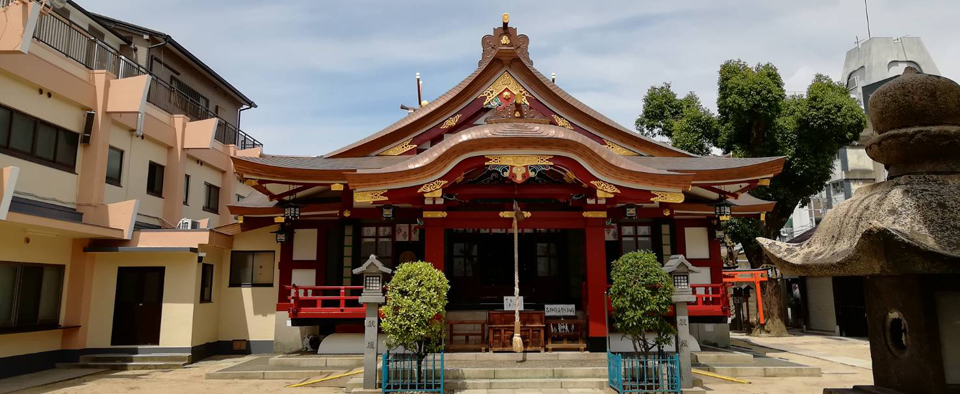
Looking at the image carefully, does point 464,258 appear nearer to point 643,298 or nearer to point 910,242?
point 643,298

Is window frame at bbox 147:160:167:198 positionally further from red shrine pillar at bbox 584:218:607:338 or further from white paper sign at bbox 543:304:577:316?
red shrine pillar at bbox 584:218:607:338

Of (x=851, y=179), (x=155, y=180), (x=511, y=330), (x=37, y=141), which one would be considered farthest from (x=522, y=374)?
(x=851, y=179)

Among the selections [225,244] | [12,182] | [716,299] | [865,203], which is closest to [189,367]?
[225,244]

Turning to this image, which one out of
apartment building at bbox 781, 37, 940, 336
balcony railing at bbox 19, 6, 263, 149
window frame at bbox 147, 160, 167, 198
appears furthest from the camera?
apartment building at bbox 781, 37, 940, 336

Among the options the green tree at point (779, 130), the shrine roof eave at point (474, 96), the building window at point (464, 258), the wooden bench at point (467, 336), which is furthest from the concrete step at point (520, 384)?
the green tree at point (779, 130)

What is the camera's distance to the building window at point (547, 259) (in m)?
16.4

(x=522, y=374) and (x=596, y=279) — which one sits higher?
(x=596, y=279)

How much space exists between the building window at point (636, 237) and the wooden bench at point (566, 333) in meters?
3.41

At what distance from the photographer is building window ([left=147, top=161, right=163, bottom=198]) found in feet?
59.5

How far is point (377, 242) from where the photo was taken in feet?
50.4

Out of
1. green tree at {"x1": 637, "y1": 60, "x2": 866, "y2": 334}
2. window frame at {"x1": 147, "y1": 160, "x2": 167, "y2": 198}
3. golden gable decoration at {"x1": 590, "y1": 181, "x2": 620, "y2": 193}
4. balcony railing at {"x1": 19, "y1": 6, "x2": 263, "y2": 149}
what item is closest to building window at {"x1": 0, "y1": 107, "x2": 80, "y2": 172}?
balcony railing at {"x1": 19, "y1": 6, "x2": 263, "y2": 149}

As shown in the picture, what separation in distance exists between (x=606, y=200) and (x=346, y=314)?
21.9 ft

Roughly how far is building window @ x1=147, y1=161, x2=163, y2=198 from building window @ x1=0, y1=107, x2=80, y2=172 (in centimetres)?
332

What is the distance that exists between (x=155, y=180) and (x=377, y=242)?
8.54 m
